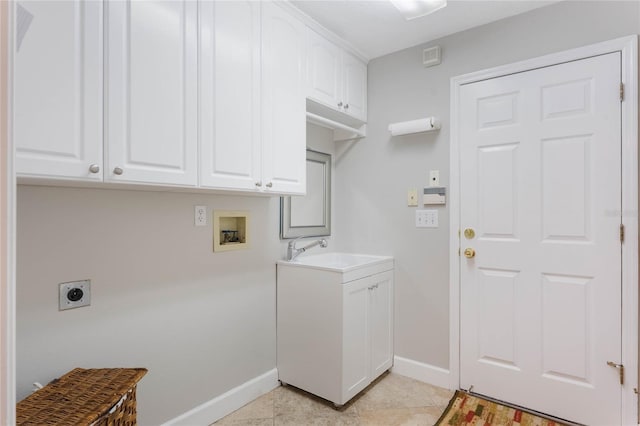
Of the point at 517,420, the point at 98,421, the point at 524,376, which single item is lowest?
the point at 517,420

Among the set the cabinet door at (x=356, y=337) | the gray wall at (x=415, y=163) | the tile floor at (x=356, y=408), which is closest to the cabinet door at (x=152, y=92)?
the cabinet door at (x=356, y=337)

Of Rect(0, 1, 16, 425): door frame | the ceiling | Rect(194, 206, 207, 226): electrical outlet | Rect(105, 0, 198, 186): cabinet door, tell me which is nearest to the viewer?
Rect(0, 1, 16, 425): door frame

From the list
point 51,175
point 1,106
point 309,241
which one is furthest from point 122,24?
point 309,241

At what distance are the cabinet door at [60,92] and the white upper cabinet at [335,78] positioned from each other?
4.15 feet

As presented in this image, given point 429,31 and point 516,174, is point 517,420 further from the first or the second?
point 429,31

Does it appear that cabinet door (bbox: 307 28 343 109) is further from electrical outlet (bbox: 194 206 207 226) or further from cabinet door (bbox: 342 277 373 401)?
cabinet door (bbox: 342 277 373 401)

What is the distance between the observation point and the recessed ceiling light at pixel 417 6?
70.7 inches

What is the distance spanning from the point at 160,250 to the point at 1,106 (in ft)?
4.35

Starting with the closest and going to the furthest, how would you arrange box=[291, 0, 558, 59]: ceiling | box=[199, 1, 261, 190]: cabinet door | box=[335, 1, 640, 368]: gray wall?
box=[199, 1, 261, 190]: cabinet door
box=[291, 0, 558, 59]: ceiling
box=[335, 1, 640, 368]: gray wall

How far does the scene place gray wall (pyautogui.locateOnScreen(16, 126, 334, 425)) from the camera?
1.34m

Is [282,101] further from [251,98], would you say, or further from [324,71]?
[324,71]

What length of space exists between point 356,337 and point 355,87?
6.08ft

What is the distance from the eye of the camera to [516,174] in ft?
6.96

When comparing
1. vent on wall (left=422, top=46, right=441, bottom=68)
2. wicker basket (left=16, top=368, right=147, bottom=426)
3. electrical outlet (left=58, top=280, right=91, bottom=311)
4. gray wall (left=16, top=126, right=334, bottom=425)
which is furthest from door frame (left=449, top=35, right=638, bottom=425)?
electrical outlet (left=58, top=280, right=91, bottom=311)
